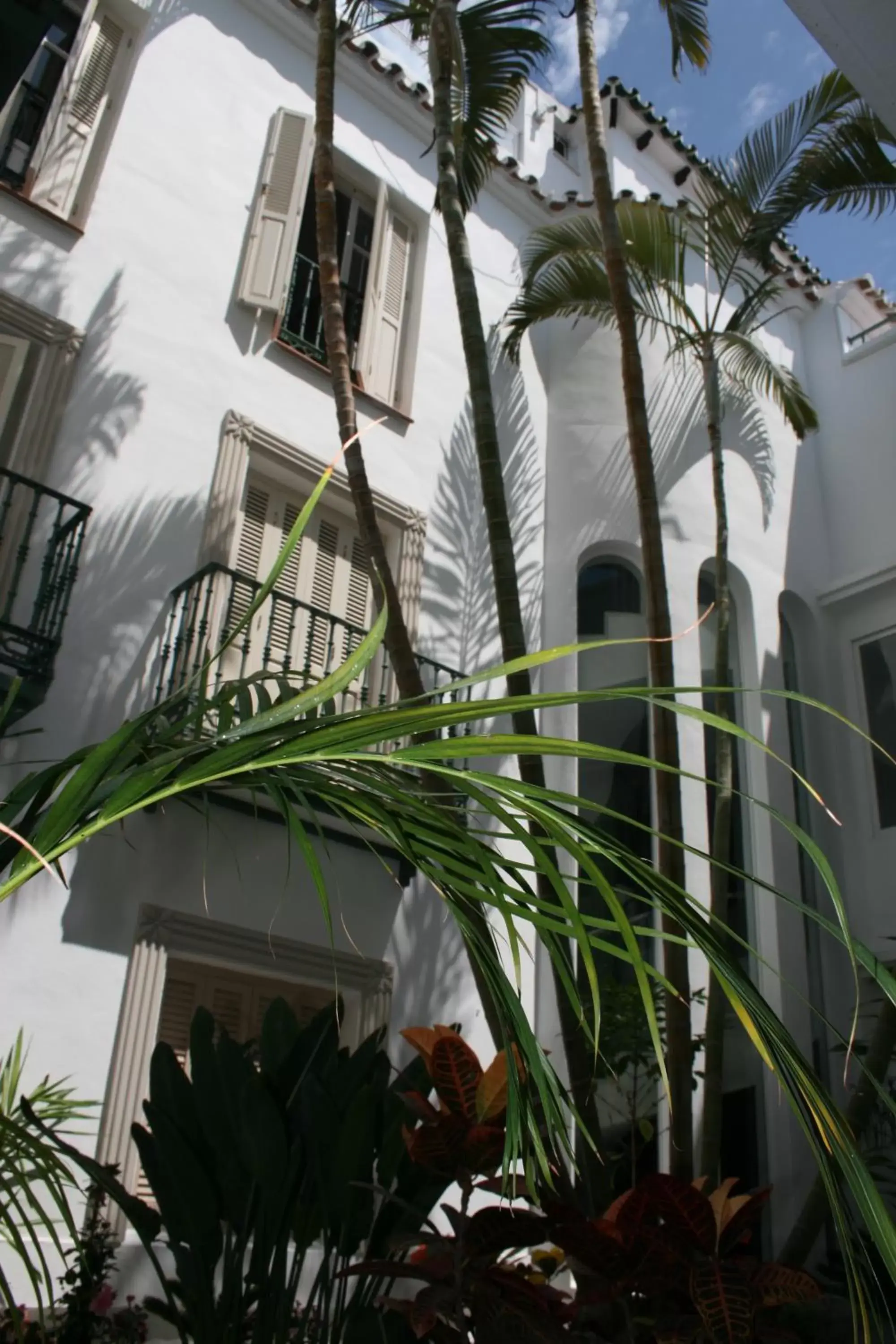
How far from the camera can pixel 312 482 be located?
8.64m

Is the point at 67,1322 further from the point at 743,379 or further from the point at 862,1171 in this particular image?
the point at 743,379

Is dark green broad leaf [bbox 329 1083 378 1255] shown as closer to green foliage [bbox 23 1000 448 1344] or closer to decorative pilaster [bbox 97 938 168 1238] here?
green foliage [bbox 23 1000 448 1344]

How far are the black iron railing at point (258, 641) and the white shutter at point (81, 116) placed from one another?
2.71 metres

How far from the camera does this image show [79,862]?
648cm

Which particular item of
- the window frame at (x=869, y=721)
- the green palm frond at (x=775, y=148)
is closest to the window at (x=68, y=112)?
the green palm frond at (x=775, y=148)

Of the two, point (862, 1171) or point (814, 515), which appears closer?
point (862, 1171)

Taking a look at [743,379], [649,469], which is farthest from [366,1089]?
[743,379]

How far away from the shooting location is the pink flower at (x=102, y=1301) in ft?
16.1

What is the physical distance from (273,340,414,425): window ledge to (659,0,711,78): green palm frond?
309 cm

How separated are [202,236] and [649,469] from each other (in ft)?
13.2

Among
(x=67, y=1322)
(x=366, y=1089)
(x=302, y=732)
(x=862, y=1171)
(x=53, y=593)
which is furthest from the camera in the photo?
(x=53, y=593)

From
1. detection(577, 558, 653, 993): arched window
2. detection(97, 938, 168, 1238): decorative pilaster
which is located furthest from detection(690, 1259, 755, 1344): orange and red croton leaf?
detection(577, 558, 653, 993): arched window

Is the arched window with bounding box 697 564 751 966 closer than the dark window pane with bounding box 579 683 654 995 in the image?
No

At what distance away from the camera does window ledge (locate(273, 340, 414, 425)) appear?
8.76 m
